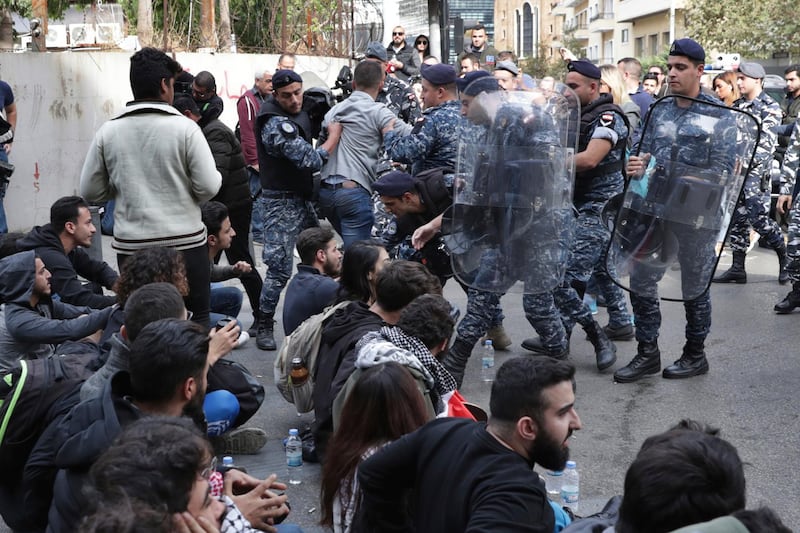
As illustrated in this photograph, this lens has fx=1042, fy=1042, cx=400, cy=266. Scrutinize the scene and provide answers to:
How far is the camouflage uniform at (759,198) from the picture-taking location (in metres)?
9.33

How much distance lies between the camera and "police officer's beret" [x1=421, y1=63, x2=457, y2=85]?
6555mm

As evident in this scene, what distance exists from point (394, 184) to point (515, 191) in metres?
0.74

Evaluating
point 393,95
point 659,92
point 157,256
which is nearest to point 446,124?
point 157,256

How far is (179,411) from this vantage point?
12.1ft

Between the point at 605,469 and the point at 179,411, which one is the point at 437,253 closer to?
the point at 605,469

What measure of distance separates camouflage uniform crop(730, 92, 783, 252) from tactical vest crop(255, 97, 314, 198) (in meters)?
4.09

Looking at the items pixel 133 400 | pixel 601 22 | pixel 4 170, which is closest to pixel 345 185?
pixel 133 400

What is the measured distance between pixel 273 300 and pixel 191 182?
197 centimetres

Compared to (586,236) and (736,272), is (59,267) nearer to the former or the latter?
(586,236)

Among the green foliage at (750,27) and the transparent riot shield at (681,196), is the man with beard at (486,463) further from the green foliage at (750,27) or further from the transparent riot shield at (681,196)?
the green foliage at (750,27)

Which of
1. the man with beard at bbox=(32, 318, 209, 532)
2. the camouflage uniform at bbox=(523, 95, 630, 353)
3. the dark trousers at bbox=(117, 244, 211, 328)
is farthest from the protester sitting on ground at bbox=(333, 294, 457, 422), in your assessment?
the camouflage uniform at bbox=(523, 95, 630, 353)

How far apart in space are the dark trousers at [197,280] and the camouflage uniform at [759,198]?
531 cm

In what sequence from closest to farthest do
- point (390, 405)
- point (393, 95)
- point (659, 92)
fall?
point (390, 405)
point (393, 95)
point (659, 92)

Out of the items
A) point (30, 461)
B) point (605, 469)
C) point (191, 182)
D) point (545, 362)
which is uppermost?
point (191, 182)
